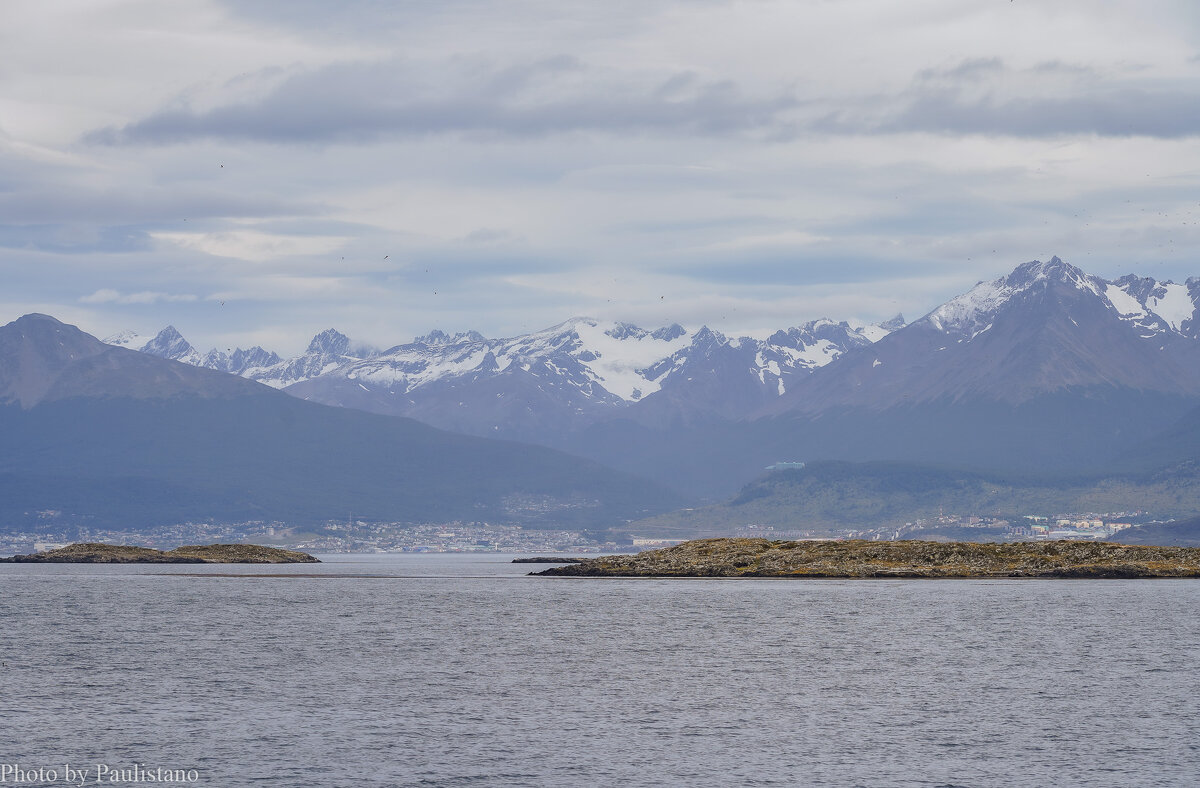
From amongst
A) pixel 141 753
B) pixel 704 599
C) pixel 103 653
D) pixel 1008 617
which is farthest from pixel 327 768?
pixel 704 599

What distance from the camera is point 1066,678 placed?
90.9m

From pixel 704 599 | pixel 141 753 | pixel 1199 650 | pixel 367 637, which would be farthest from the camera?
pixel 704 599

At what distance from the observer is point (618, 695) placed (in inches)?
3361

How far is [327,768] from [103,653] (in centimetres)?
5030

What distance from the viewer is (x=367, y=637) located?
12119cm

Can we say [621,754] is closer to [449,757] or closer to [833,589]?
[449,757]

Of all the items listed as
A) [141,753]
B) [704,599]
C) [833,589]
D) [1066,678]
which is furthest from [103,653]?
[833,589]

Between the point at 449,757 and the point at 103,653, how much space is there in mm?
50765

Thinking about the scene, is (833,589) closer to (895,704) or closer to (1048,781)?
(895,704)

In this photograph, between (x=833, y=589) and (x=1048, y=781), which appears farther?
(x=833, y=589)

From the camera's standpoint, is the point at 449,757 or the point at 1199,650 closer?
the point at 449,757

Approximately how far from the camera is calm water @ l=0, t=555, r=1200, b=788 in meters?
62.7

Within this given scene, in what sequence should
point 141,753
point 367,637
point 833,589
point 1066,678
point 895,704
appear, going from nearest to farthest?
point 141,753
point 895,704
point 1066,678
point 367,637
point 833,589

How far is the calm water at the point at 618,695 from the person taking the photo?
62688 millimetres
